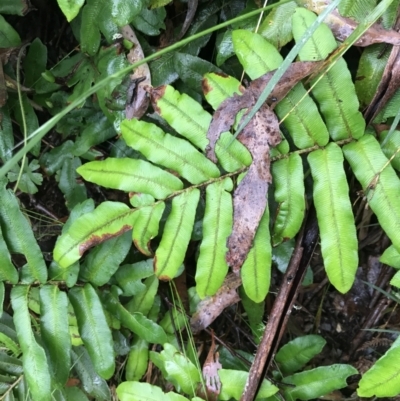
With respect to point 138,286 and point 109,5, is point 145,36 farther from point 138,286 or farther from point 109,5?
point 138,286

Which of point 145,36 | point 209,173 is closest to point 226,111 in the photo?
point 209,173

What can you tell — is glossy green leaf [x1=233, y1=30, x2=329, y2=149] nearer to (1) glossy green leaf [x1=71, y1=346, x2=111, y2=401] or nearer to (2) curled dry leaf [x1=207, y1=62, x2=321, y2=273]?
(2) curled dry leaf [x1=207, y1=62, x2=321, y2=273]

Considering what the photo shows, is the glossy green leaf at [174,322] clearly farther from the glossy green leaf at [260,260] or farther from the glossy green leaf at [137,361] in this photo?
the glossy green leaf at [260,260]

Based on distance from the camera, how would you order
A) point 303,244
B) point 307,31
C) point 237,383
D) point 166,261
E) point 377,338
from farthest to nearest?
point 377,338 → point 237,383 → point 303,244 → point 166,261 → point 307,31

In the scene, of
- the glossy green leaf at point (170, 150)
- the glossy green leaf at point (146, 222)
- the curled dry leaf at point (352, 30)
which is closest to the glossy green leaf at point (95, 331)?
the glossy green leaf at point (146, 222)

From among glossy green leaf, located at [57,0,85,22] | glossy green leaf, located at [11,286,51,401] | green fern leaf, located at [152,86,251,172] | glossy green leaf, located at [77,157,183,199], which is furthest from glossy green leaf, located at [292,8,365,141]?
glossy green leaf, located at [11,286,51,401]

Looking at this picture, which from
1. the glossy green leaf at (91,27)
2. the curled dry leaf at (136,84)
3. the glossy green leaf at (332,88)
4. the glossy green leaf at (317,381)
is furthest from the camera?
the glossy green leaf at (317,381)
